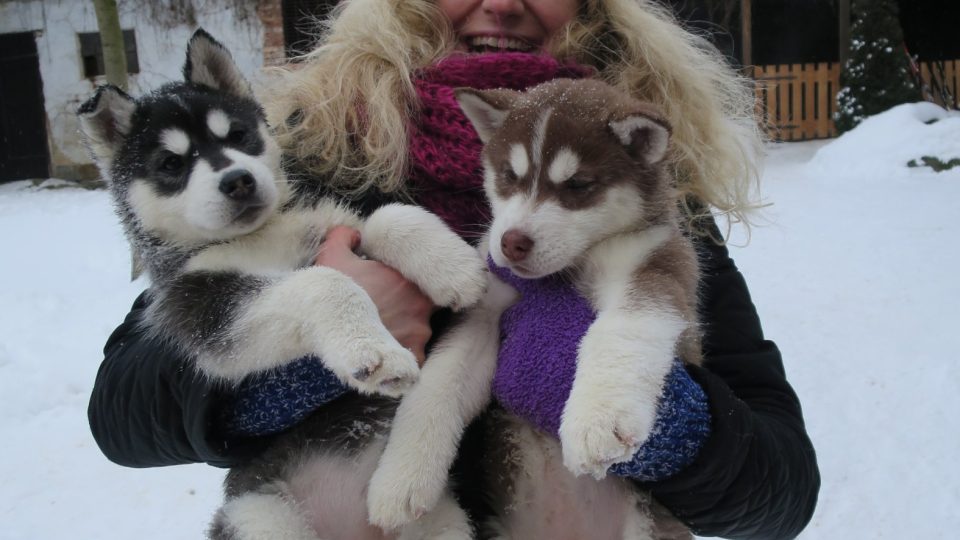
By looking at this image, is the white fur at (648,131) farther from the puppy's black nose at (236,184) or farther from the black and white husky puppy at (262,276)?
the puppy's black nose at (236,184)

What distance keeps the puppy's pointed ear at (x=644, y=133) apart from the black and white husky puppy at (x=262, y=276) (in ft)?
1.88

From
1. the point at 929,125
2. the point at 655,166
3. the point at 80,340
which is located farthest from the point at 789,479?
the point at 929,125

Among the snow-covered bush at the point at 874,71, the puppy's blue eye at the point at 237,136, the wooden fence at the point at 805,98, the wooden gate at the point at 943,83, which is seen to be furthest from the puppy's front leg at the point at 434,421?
the wooden gate at the point at 943,83

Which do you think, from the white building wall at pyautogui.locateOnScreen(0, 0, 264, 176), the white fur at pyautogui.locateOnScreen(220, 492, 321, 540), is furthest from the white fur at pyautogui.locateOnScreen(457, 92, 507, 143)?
the white building wall at pyautogui.locateOnScreen(0, 0, 264, 176)

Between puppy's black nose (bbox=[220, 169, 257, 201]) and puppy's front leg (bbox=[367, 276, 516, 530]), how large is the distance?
75cm

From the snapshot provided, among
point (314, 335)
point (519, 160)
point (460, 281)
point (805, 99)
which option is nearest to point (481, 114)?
point (519, 160)

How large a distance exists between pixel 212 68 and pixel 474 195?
3.42 ft

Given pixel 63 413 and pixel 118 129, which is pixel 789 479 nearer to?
pixel 118 129

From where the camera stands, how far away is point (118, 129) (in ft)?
8.30

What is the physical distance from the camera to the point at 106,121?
2.50 metres

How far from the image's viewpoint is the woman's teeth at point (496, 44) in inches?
114

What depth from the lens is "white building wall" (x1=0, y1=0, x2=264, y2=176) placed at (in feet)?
46.3

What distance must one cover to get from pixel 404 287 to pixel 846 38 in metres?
15.9

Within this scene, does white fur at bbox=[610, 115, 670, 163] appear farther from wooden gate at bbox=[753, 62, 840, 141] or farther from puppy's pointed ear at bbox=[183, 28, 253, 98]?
wooden gate at bbox=[753, 62, 840, 141]
